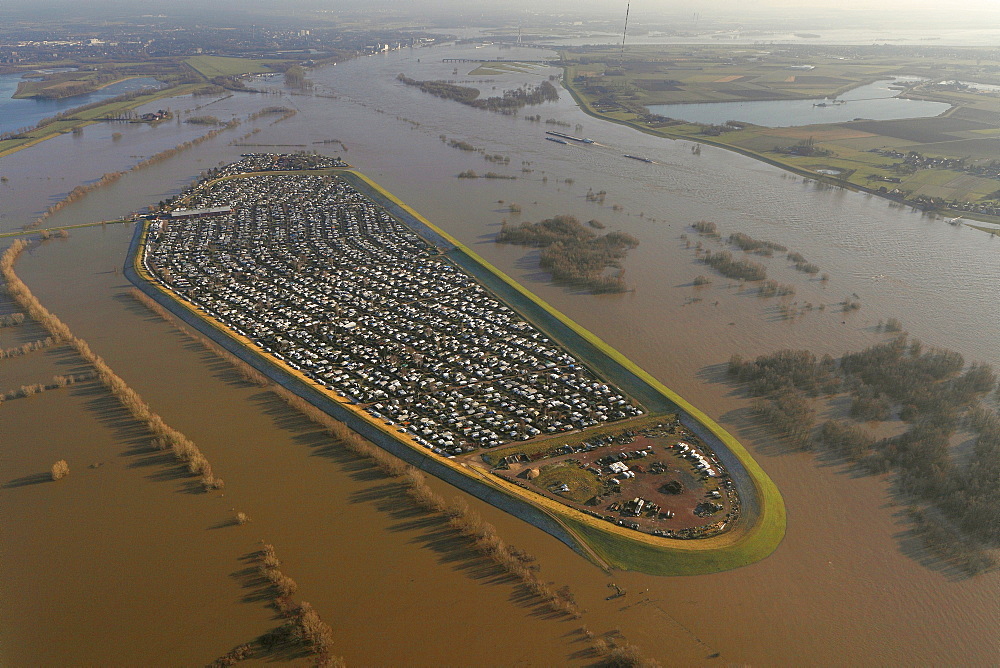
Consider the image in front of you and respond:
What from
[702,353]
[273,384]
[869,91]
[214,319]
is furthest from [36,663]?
[869,91]

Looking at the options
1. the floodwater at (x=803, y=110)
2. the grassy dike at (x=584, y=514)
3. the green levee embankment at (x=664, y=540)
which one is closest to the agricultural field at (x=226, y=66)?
the floodwater at (x=803, y=110)

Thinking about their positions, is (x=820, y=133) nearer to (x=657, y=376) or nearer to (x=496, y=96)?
(x=496, y=96)

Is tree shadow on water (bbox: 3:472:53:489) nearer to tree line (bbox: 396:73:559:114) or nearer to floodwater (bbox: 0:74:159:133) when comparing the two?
floodwater (bbox: 0:74:159:133)

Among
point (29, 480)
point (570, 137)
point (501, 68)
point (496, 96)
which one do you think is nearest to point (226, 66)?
point (501, 68)

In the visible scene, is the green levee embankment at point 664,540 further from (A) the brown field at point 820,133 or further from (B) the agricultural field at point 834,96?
(A) the brown field at point 820,133

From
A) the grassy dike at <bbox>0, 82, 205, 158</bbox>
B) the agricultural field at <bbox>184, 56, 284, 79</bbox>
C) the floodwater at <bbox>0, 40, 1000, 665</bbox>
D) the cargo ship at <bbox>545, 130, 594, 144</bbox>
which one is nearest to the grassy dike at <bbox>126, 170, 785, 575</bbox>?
the floodwater at <bbox>0, 40, 1000, 665</bbox>

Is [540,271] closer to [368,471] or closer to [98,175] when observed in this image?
[368,471]

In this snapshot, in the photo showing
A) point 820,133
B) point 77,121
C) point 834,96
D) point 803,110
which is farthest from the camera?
point 834,96
